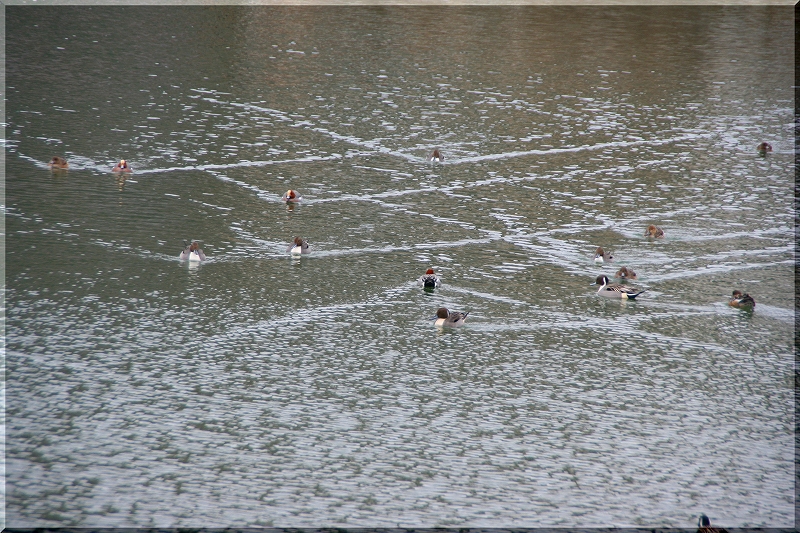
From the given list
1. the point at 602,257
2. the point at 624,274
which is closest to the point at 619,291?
the point at 624,274

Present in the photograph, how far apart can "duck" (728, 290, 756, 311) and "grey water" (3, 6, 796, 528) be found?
0.94 feet

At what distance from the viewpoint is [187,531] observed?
1124 cm

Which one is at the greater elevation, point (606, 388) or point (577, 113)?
point (577, 113)

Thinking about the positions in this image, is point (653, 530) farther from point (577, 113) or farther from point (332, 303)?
point (577, 113)

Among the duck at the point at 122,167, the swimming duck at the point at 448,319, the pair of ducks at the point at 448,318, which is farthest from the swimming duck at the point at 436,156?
the swimming duck at the point at 448,319

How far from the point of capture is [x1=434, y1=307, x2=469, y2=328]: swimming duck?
16781mm

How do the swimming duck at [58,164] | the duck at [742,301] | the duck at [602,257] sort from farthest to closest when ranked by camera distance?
the swimming duck at [58,164]
the duck at [602,257]
the duck at [742,301]

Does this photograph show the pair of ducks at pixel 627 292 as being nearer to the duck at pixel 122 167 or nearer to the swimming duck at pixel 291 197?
the swimming duck at pixel 291 197

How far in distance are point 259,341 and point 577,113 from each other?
1734 cm

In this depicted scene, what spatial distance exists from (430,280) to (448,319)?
59.5 inches

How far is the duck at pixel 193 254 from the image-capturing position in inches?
751

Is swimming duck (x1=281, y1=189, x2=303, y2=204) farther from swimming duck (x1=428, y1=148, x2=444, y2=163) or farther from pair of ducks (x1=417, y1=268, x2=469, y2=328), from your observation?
pair of ducks (x1=417, y1=268, x2=469, y2=328)

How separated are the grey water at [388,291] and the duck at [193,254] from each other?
0.78 ft

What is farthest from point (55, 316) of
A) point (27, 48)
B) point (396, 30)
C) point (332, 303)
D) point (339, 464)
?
point (396, 30)
